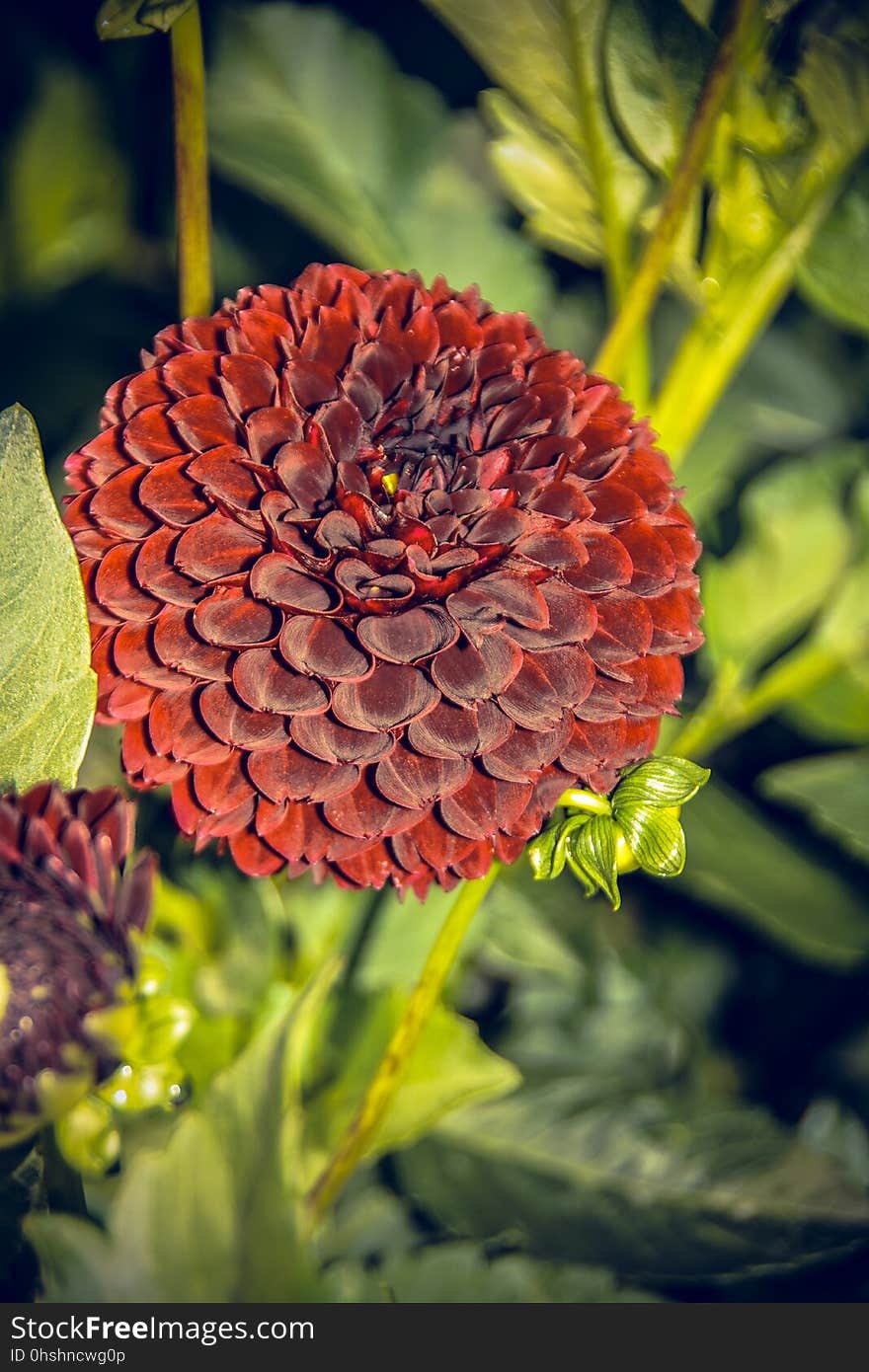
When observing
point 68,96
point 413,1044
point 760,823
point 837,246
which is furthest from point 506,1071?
point 68,96

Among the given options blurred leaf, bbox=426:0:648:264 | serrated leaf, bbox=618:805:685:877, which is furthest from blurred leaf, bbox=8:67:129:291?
serrated leaf, bbox=618:805:685:877

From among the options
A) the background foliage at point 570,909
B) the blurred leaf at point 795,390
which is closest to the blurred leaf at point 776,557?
the background foliage at point 570,909

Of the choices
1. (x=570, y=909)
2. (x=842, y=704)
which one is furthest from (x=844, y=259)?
(x=570, y=909)

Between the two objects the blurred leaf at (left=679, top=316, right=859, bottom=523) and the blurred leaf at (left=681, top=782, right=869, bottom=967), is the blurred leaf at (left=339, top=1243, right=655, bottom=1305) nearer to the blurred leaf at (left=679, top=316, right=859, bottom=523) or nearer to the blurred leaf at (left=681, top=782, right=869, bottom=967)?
the blurred leaf at (left=681, top=782, right=869, bottom=967)

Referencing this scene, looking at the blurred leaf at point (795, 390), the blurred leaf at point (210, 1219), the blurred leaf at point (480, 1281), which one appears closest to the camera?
the blurred leaf at point (210, 1219)

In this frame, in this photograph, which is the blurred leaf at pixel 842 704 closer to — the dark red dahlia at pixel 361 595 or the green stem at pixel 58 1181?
the dark red dahlia at pixel 361 595

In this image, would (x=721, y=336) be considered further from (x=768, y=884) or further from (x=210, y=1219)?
(x=210, y=1219)
